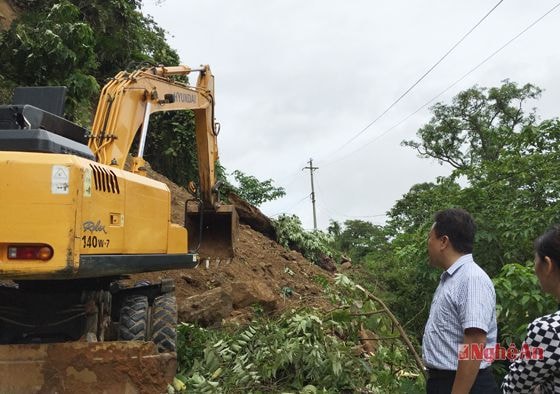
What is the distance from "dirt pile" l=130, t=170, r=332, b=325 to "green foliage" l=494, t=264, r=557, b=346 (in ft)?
10.5

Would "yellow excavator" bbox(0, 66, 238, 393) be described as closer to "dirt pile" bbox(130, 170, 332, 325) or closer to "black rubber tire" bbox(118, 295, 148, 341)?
"black rubber tire" bbox(118, 295, 148, 341)

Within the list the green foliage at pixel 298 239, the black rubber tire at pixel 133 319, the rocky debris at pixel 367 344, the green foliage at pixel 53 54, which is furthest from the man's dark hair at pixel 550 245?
the green foliage at pixel 298 239

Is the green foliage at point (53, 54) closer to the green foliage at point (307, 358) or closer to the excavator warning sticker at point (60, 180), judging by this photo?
the green foliage at point (307, 358)

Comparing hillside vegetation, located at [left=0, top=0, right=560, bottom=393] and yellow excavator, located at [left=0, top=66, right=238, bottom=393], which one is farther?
hillside vegetation, located at [left=0, top=0, right=560, bottom=393]

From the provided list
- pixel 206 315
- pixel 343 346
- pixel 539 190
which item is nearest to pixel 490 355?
pixel 343 346

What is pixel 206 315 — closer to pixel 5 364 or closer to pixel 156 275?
pixel 156 275

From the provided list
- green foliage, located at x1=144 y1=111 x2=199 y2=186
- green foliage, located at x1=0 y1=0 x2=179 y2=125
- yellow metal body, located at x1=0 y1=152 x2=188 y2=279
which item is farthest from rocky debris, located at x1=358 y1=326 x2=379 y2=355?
green foliage, located at x1=144 y1=111 x2=199 y2=186

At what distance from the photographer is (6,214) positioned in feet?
11.7

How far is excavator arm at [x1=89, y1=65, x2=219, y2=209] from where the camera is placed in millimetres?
5203

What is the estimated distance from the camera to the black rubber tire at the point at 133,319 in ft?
16.0

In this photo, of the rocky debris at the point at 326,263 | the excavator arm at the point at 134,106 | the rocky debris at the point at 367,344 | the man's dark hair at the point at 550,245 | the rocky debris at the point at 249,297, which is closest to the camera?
the man's dark hair at the point at 550,245

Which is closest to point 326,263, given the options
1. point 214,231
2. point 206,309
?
point 214,231

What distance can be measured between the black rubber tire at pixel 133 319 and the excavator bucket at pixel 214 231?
3.10 metres

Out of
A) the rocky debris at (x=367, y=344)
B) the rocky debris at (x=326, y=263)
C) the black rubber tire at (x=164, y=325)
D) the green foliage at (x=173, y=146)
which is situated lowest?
the rocky debris at (x=367, y=344)
